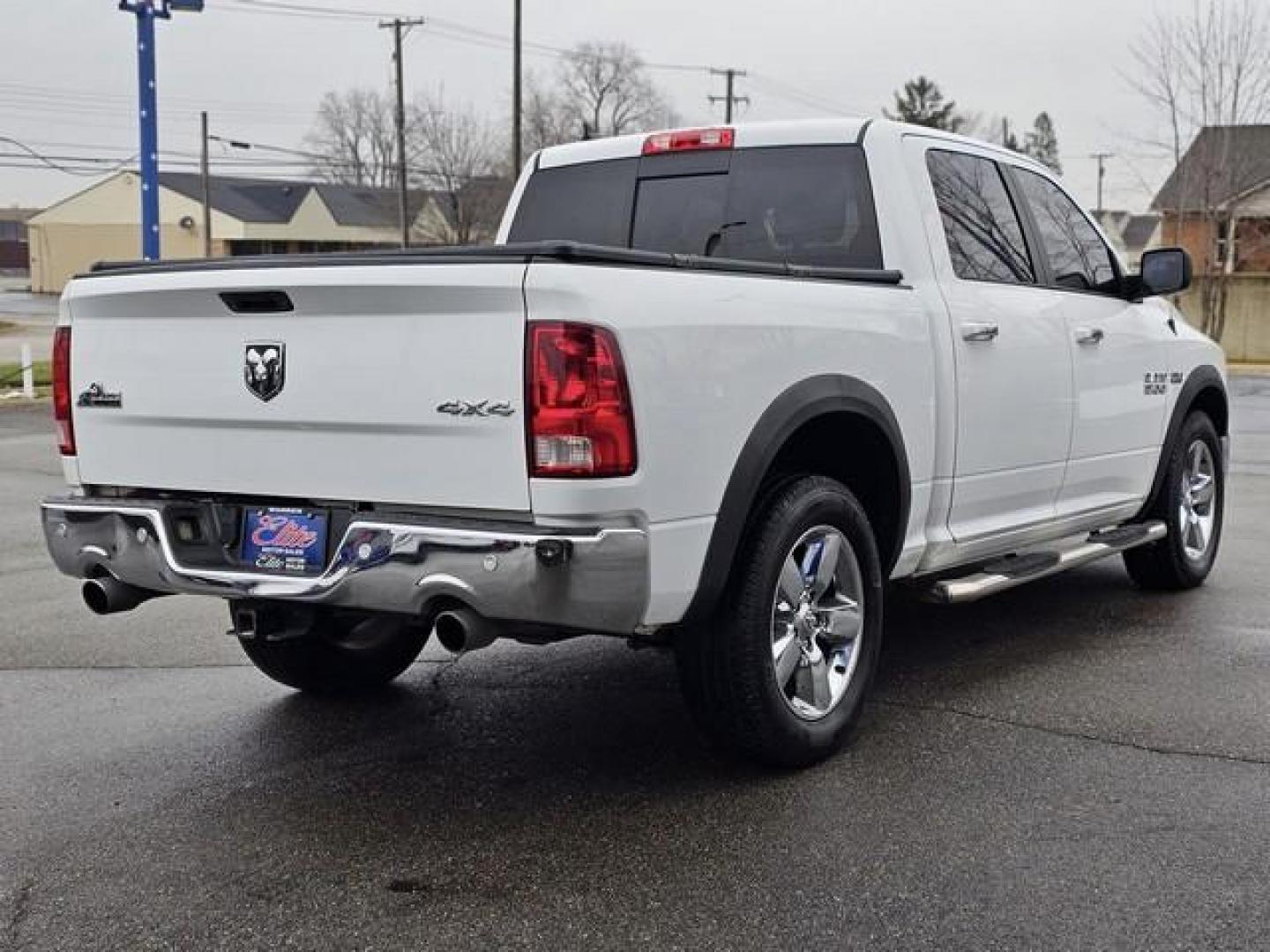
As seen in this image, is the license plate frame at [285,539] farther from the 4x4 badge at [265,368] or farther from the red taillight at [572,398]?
the red taillight at [572,398]

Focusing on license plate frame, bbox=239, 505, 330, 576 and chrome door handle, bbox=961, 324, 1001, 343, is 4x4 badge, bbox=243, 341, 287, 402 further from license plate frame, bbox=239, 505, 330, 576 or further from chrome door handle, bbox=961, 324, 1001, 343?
chrome door handle, bbox=961, 324, 1001, 343

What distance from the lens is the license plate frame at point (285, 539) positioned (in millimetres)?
3975

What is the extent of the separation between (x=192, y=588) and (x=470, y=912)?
4.31ft

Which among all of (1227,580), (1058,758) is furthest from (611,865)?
(1227,580)

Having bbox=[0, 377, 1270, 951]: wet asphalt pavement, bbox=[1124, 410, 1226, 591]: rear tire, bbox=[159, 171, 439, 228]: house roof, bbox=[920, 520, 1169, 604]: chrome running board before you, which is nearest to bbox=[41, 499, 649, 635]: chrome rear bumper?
bbox=[0, 377, 1270, 951]: wet asphalt pavement

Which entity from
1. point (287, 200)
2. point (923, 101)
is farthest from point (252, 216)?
point (923, 101)

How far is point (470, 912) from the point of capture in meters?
3.45

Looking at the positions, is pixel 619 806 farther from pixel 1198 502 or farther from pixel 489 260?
pixel 1198 502

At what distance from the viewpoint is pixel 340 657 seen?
5.31 meters

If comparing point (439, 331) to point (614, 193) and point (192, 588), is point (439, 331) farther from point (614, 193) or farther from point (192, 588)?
point (614, 193)

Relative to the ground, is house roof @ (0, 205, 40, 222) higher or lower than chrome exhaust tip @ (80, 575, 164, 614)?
higher

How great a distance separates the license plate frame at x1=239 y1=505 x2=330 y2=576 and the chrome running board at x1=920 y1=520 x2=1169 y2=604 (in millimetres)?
2174

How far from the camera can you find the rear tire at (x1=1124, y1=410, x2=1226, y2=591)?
22.4 feet

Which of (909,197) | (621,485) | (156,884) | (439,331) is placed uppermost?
(909,197)
